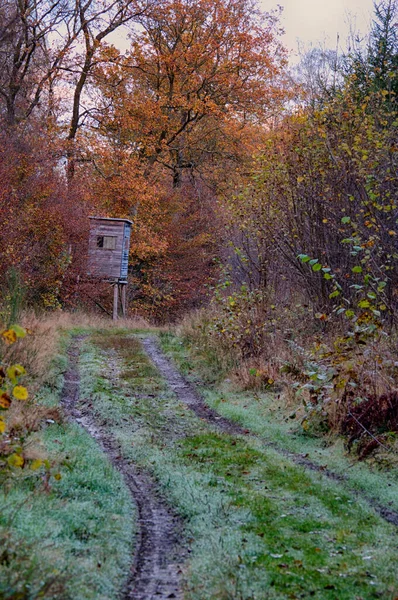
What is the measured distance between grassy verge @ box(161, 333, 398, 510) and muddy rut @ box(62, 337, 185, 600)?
7.04 feet

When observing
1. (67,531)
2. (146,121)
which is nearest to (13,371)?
(67,531)

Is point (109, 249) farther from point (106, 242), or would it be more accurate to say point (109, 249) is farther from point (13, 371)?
point (13, 371)

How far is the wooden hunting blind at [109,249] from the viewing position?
2530 cm

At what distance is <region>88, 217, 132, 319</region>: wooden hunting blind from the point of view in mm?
25297

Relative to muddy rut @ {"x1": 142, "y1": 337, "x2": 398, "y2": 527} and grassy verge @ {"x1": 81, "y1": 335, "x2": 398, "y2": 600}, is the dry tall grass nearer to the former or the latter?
grassy verge @ {"x1": 81, "y1": 335, "x2": 398, "y2": 600}

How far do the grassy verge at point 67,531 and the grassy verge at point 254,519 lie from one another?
0.58 metres

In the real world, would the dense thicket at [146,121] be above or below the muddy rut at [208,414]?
above

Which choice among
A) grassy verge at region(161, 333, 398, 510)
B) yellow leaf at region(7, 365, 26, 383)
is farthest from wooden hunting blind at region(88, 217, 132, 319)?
yellow leaf at region(7, 365, 26, 383)

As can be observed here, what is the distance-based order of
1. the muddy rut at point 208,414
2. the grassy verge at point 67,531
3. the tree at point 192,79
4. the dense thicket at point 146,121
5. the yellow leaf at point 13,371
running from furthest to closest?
the tree at point 192,79
the dense thicket at point 146,121
the muddy rut at point 208,414
the grassy verge at point 67,531
the yellow leaf at point 13,371

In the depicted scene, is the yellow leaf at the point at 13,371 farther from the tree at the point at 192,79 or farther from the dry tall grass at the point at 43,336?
the tree at the point at 192,79

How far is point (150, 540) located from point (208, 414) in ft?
17.4

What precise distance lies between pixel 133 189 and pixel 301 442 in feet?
66.1

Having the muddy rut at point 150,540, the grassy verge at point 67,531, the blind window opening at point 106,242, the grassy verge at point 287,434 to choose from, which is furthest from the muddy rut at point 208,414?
the blind window opening at point 106,242

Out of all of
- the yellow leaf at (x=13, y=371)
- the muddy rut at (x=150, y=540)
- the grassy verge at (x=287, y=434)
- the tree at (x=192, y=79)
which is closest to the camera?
the yellow leaf at (x=13, y=371)
